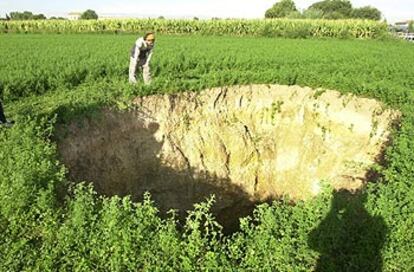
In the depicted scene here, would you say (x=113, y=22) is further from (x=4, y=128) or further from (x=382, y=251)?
(x=382, y=251)

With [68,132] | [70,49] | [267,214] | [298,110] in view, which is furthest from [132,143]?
[70,49]

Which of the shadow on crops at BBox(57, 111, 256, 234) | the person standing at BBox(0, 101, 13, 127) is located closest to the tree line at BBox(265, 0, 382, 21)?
the shadow on crops at BBox(57, 111, 256, 234)

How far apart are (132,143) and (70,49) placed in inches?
378

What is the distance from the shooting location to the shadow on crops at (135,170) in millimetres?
9445

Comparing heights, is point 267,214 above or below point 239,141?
above

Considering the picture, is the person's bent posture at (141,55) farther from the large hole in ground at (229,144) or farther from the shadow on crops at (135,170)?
the shadow on crops at (135,170)

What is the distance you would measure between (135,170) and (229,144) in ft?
9.14

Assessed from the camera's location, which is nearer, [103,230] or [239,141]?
[103,230]

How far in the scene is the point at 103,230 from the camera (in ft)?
17.5

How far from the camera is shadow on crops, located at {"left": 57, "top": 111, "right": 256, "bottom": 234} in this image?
945 centimetres

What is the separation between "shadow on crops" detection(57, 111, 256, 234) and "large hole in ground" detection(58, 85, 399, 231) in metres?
0.02

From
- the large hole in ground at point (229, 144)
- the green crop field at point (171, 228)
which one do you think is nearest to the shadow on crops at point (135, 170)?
the large hole in ground at point (229, 144)

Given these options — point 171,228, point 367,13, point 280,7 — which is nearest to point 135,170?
point 171,228

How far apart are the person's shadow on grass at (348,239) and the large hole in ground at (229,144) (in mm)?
3172
